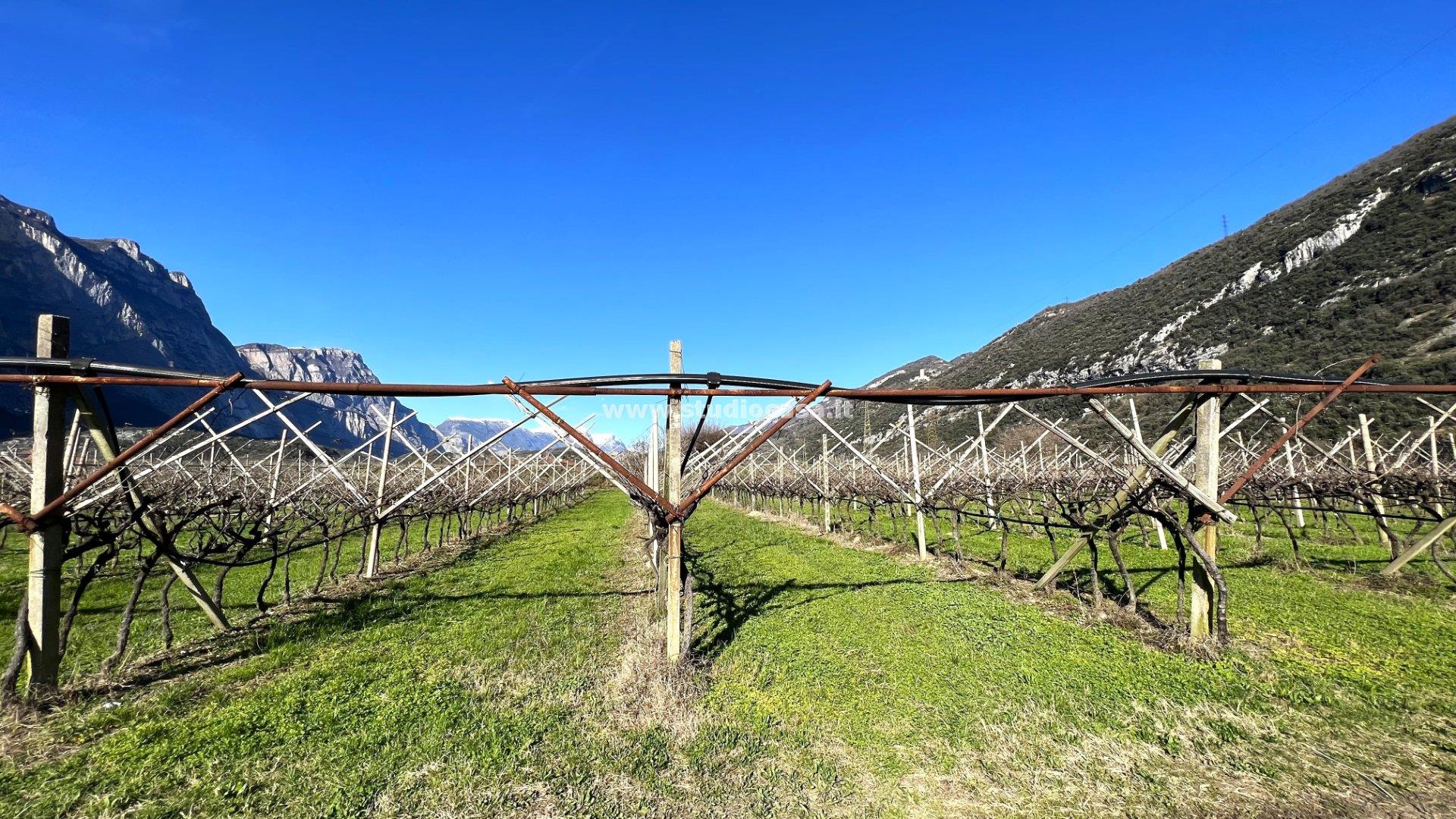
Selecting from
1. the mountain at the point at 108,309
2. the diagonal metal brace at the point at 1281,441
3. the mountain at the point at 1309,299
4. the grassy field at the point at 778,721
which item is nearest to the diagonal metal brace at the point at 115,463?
the grassy field at the point at 778,721

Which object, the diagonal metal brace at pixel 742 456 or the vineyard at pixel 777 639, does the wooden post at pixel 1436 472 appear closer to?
the vineyard at pixel 777 639

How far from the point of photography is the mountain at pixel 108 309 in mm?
98000

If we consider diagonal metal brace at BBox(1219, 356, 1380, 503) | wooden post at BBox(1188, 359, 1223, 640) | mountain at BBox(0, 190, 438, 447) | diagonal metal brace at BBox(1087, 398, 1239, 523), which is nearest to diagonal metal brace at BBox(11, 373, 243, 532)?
diagonal metal brace at BBox(1087, 398, 1239, 523)

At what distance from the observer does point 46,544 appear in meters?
4.25

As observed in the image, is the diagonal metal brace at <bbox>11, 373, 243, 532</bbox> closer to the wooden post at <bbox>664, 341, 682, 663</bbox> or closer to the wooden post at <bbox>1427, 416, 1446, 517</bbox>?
the wooden post at <bbox>664, 341, 682, 663</bbox>

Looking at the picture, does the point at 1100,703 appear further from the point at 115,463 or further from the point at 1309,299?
the point at 1309,299

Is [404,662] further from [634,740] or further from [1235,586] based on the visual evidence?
[1235,586]

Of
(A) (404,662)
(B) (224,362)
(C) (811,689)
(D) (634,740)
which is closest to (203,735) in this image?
(A) (404,662)

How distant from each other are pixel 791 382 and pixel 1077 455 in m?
40.5

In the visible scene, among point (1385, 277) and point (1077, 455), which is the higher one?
point (1385, 277)

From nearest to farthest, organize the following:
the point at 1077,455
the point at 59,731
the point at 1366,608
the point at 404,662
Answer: the point at 59,731 < the point at 404,662 < the point at 1366,608 < the point at 1077,455

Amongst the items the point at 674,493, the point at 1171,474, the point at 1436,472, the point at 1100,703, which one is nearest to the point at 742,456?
the point at 674,493

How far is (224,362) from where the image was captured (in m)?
179

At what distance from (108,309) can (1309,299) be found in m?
209
